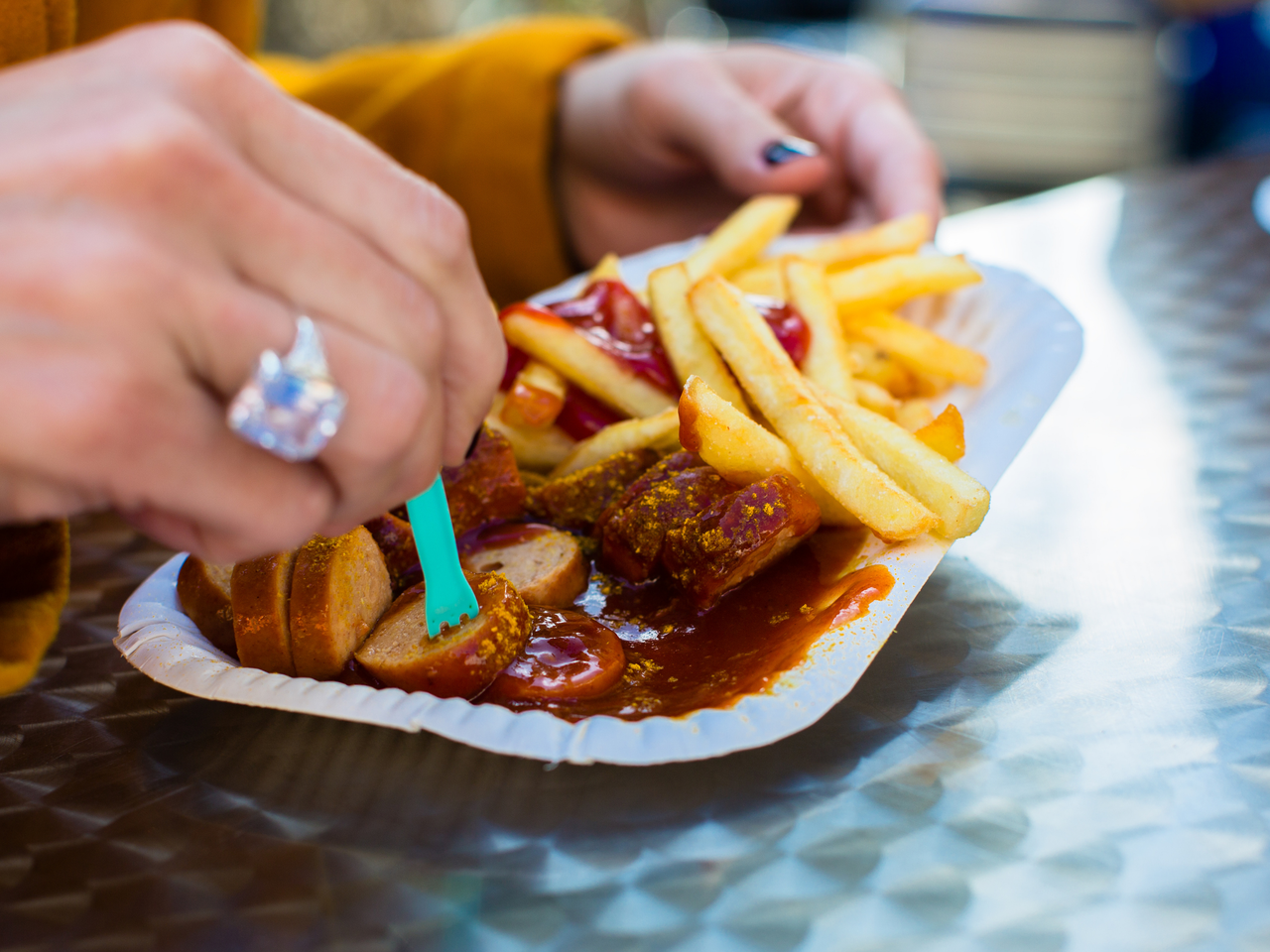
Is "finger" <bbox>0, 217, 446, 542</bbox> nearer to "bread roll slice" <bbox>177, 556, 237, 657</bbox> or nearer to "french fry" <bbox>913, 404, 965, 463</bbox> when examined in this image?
"bread roll slice" <bbox>177, 556, 237, 657</bbox>

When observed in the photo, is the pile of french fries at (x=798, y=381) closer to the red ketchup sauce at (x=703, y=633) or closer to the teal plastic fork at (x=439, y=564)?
the red ketchup sauce at (x=703, y=633)

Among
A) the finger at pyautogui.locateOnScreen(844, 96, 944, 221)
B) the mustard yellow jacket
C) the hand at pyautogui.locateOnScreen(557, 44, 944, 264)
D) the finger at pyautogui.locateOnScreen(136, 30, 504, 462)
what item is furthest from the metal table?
the mustard yellow jacket

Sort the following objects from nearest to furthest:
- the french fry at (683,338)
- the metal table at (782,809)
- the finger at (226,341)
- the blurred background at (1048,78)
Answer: the finger at (226,341) → the metal table at (782,809) → the french fry at (683,338) → the blurred background at (1048,78)

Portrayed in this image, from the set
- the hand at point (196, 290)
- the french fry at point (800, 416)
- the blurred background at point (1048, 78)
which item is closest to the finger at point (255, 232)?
the hand at point (196, 290)

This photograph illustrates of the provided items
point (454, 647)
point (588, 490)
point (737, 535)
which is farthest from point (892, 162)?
point (454, 647)

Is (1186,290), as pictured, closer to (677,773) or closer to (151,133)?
(677,773)

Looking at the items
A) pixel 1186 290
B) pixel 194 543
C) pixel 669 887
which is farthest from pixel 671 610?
pixel 1186 290

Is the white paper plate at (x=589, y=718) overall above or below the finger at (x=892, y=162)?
below
